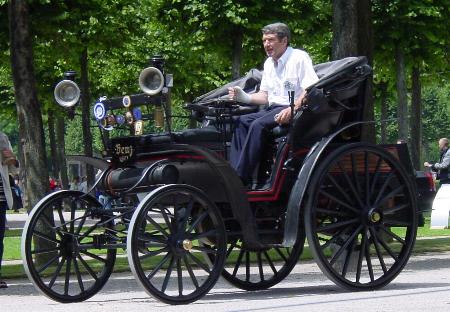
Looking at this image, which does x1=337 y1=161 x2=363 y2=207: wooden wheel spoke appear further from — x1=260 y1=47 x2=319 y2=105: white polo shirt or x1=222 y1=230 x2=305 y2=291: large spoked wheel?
x1=260 y1=47 x2=319 y2=105: white polo shirt

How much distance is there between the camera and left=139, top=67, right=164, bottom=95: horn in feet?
30.4

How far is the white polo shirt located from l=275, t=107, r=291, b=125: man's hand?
0.33m

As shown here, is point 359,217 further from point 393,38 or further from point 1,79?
point 1,79

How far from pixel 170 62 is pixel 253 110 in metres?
23.4

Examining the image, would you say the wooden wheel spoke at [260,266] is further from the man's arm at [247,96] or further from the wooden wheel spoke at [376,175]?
the man's arm at [247,96]

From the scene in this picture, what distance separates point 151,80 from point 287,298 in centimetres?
204

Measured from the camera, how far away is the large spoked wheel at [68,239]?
9562 millimetres

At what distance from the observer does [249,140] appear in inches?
391

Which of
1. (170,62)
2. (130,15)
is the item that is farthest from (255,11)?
(170,62)

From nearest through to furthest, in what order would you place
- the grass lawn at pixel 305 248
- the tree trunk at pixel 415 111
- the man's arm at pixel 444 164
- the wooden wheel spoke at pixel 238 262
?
the wooden wheel spoke at pixel 238 262 < the grass lawn at pixel 305 248 < the man's arm at pixel 444 164 < the tree trunk at pixel 415 111

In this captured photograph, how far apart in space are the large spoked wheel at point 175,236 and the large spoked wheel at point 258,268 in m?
0.80

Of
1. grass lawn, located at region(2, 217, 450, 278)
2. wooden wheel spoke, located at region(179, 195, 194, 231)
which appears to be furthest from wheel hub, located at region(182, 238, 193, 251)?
grass lawn, located at region(2, 217, 450, 278)

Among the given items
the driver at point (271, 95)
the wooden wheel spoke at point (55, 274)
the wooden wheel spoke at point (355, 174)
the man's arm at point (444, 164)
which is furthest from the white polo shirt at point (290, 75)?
the man's arm at point (444, 164)

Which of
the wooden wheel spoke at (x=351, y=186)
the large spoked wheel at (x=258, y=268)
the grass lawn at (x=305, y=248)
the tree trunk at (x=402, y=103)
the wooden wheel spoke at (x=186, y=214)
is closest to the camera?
the wooden wheel spoke at (x=186, y=214)
